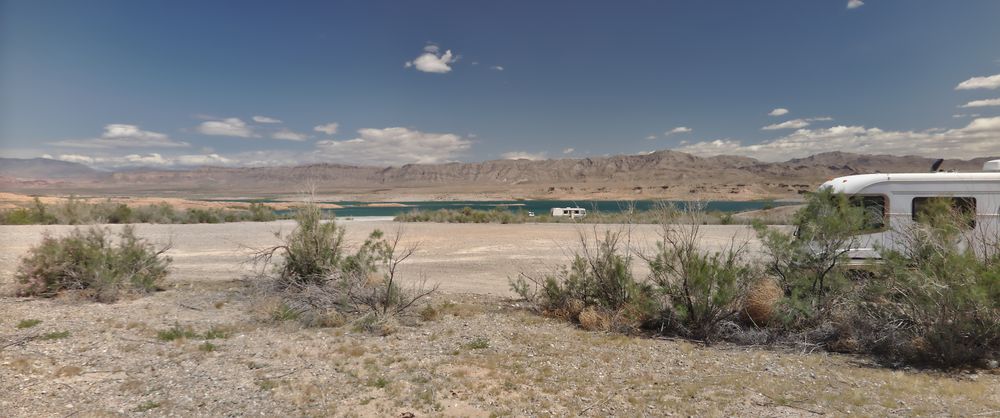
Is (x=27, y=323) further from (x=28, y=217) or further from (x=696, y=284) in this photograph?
(x=28, y=217)

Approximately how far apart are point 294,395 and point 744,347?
5.58 m

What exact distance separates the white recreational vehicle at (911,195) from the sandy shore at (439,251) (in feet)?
7.73

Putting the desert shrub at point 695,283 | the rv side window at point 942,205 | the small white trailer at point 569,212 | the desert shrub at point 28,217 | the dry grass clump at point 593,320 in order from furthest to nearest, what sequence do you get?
the small white trailer at point 569,212, the desert shrub at point 28,217, the rv side window at point 942,205, the dry grass clump at point 593,320, the desert shrub at point 695,283

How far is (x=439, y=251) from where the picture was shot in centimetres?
1822

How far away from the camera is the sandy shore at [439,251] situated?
12.4m

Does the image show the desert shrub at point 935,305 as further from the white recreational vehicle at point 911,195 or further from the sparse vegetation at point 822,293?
the white recreational vehicle at point 911,195

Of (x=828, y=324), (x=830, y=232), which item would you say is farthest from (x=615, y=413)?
(x=830, y=232)

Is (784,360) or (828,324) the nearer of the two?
(784,360)

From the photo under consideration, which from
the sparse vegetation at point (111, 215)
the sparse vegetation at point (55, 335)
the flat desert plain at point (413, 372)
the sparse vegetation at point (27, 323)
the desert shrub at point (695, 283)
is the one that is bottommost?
the flat desert plain at point (413, 372)

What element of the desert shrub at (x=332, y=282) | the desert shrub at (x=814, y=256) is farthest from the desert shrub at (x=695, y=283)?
the desert shrub at (x=332, y=282)

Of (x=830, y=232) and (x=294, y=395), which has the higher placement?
(x=830, y=232)

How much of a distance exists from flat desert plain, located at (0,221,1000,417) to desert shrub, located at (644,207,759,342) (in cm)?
52

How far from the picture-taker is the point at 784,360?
6.04 m

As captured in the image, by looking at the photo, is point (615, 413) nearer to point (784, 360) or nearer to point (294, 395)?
point (784, 360)
